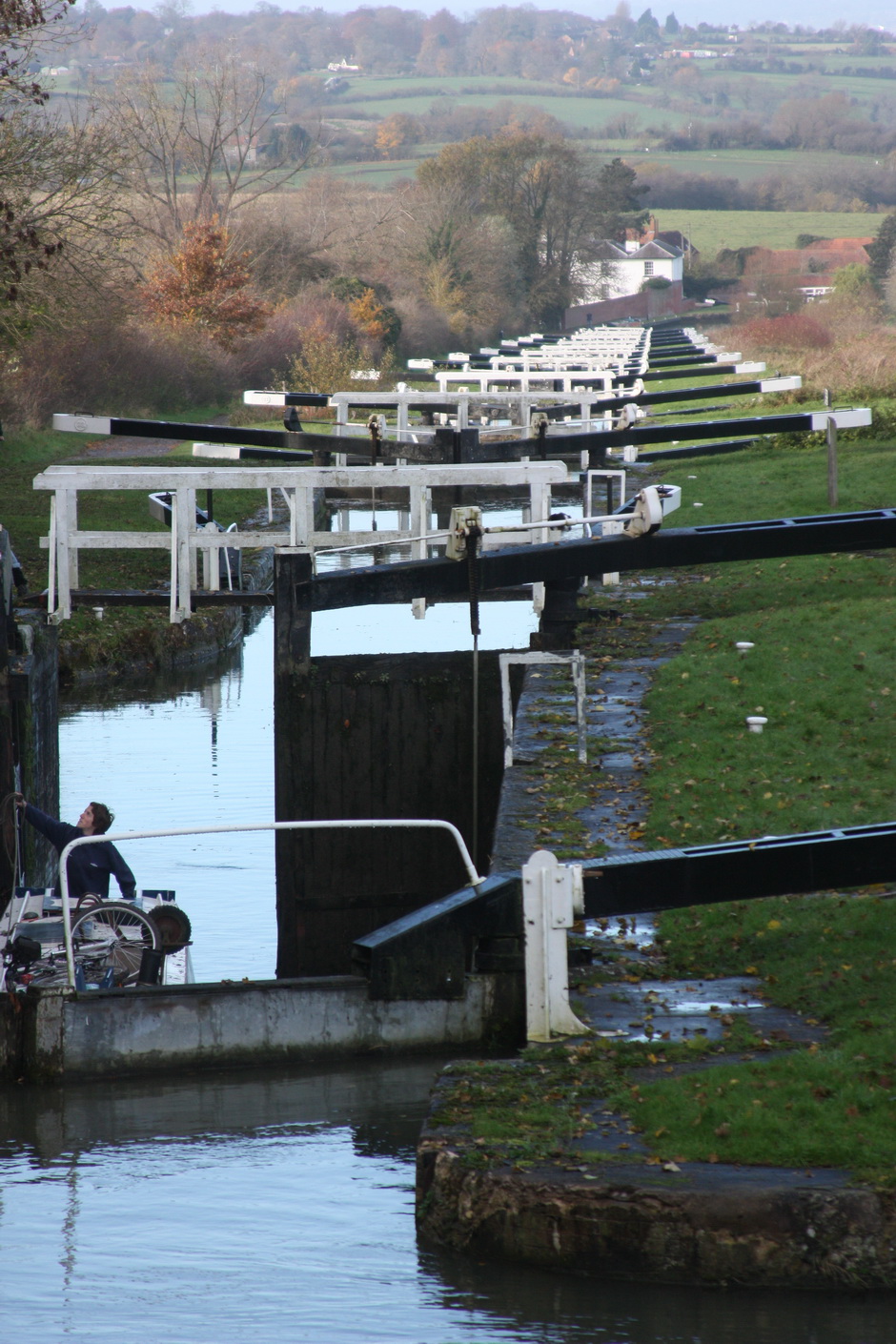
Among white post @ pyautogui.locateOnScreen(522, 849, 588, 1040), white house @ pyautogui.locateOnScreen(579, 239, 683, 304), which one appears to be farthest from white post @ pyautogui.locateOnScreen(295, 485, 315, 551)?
white house @ pyautogui.locateOnScreen(579, 239, 683, 304)

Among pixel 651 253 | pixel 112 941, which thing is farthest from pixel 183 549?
pixel 651 253

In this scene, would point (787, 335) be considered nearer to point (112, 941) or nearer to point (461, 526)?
point (461, 526)

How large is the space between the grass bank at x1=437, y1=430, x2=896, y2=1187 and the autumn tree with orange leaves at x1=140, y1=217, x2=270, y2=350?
4308 centimetres

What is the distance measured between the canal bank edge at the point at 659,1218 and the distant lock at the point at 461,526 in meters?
5.25

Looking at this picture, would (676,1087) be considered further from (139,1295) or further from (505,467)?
(505,467)

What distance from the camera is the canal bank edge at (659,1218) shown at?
18.5 ft

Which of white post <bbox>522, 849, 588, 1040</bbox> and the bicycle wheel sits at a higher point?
white post <bbox>522, 849, 588, 1040</bbox>

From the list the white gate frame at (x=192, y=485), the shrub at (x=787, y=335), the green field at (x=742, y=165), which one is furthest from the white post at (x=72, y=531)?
the green field at (x=742, y=165)

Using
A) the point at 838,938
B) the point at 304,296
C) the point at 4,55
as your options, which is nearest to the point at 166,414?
the point at 304,296

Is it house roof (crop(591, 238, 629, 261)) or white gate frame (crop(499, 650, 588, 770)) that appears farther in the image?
house roof (crop(591, 238, 629, 261))

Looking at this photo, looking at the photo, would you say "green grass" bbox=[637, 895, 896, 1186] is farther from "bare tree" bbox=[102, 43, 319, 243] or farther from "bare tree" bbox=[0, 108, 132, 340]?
"bare tree" bbox=[102, 43, 319, 243]

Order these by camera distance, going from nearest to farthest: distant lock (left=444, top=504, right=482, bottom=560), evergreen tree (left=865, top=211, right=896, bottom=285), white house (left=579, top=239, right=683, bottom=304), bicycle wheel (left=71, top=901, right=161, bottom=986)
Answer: bicycle wheel (left=71, top=901, right=161, bottom=986)
distant lock (left=444, top=504, right=482, bottom=560)
white house (left=579, top=239, right=683, bottom=304)
evergreen tree (left=865, top=211, right=896, bottom=285)

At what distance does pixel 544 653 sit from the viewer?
39.2 ft

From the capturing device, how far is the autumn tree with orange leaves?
196 feet
